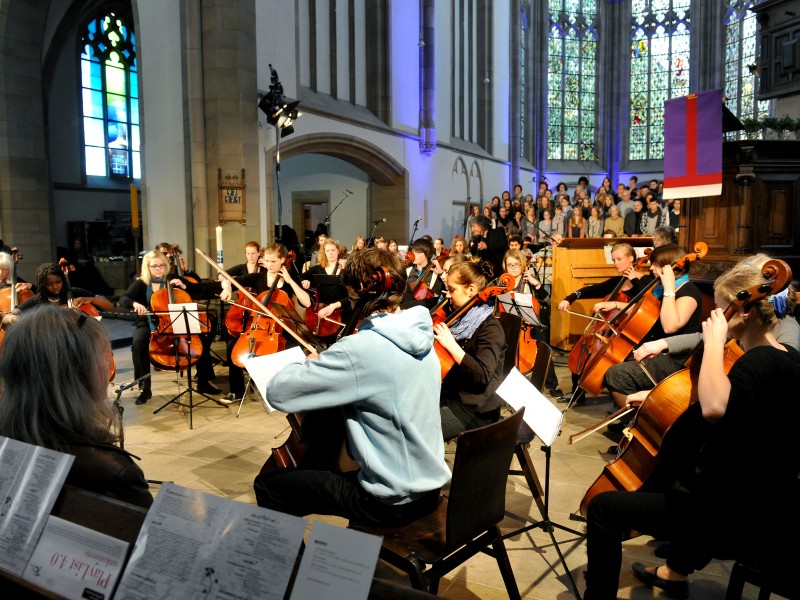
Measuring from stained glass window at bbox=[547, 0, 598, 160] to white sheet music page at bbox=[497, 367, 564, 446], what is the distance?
2272 centimetres

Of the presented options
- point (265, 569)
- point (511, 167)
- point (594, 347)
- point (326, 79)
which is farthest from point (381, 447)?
point (511, 167)

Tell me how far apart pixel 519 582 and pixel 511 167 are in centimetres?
1943

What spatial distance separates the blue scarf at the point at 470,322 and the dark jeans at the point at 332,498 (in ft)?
4.76

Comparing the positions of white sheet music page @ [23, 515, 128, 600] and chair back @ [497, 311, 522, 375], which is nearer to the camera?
white sheet music page @ [23, 515, 128, 600]

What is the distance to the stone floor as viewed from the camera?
120 inches

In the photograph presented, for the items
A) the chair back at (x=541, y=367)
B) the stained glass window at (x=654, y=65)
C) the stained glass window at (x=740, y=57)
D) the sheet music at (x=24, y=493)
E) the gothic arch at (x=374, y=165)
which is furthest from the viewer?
the stained glass window at (x=654, y=65)

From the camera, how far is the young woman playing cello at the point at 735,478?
2.16 metres

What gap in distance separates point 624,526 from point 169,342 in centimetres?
438

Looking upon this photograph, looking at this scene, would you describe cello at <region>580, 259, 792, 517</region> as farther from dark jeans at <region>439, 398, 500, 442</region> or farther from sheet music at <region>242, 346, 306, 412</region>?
sheet music at <region>242, 346, 306, 412</region>

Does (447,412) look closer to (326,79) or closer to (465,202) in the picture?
(326,79)

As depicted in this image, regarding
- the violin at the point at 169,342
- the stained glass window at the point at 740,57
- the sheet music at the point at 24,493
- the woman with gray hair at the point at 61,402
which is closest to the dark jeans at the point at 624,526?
the woman with gray hair at the point at 61,402

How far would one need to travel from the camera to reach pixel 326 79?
1285cm

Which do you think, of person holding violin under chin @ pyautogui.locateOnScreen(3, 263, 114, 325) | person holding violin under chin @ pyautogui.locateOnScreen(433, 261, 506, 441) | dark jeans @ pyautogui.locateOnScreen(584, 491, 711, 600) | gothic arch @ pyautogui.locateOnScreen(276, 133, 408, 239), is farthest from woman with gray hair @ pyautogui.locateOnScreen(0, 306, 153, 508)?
gothic arch @ pyautogui.locateOnScreen(276, 133, 408, 239)

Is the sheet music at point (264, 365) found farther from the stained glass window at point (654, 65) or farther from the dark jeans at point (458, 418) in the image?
the stained glass window at point (654, 65)
